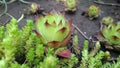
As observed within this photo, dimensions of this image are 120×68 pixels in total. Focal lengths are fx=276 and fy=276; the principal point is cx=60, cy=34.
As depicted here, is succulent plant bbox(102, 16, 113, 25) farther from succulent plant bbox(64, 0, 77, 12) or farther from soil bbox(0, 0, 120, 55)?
succulent plant bbox(64, 0, 77, 12)

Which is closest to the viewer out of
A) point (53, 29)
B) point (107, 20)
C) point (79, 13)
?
point (53, 29)

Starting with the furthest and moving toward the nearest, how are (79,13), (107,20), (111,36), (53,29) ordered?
(79,13) → (107,20) → (111,36) → (53,29)

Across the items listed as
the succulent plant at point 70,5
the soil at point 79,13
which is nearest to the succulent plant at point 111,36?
the soil at point 79,13

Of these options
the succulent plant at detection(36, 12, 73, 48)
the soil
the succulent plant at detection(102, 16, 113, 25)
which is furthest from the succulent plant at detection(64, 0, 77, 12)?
the succulent plant at detection(36, 12, 73, 48)

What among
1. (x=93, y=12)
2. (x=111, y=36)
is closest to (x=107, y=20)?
(x=93, y=12)

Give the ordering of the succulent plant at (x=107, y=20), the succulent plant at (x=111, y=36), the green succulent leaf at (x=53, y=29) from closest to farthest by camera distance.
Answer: the green succulent leaf at (x=53, y=29)
the succulent plant at (x=111, y=36)
the succulent plant at (x=107, y=20)

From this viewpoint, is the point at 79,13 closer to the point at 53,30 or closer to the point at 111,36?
the point at 111,36

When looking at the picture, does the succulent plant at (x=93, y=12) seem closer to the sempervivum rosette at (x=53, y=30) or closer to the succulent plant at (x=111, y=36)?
the succulent plant at (x=111, y=36)
